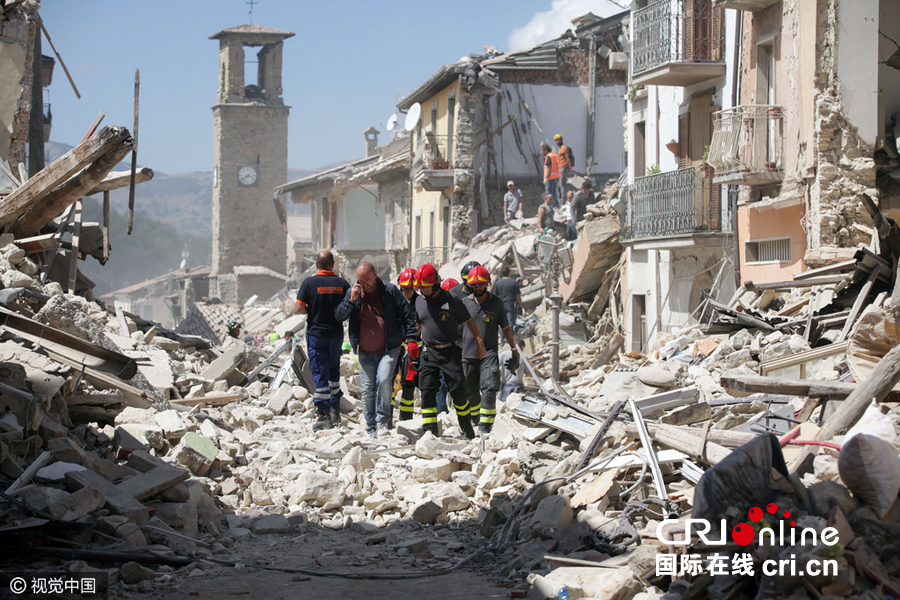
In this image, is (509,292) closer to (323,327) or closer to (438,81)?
(323,327)

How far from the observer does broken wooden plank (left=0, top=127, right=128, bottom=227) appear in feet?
30.5

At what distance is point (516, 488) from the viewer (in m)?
6.62

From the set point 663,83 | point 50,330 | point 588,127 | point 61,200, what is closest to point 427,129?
point 588,127

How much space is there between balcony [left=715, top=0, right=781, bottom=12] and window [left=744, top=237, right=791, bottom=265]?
13.3ft

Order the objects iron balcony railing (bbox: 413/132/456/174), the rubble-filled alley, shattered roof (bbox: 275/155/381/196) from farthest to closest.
Result: shattered roof (bbox: 275/155/381/196) < iron balcony railing (bbox: 413/132/456/174) < the rubble-filled alley

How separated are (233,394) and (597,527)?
6460 mm

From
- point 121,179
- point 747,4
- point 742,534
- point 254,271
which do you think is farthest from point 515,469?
point 254,271

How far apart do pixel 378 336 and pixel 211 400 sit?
8.48 feet

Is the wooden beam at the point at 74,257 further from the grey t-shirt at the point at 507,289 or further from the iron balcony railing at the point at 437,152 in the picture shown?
the iron balcony railing at the point at 437,152

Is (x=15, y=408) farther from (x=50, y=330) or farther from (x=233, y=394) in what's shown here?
(x=233, y=394)

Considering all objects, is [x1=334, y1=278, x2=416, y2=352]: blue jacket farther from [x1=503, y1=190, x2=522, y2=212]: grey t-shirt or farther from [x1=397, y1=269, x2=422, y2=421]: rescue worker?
[x1=503, y1=190, x2=522, y2=212]: grey t-shirt

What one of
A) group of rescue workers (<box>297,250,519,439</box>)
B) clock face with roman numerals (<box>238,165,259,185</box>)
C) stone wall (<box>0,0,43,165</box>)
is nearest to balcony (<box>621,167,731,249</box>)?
group of rescue workers (<box>297,250,519,439</box>)

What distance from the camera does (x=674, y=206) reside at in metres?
17.7

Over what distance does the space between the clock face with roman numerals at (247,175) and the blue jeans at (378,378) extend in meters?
51.1
